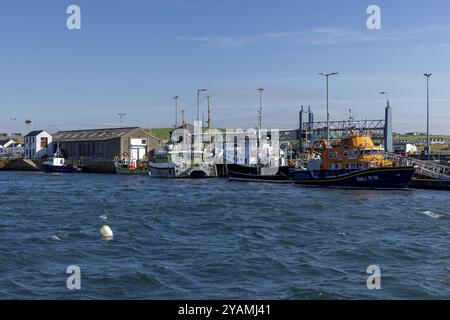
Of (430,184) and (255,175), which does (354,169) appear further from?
(255,175)

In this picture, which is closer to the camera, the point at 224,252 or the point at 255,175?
the point at 224,252

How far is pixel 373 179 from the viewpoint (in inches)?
2327

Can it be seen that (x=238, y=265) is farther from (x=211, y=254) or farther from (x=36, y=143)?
(x=36, y=143)

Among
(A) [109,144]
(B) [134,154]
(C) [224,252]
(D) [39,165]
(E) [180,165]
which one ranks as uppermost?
(A) [109,144]

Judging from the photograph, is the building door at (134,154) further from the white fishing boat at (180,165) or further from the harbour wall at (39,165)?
the white fishing boat at (180,165)

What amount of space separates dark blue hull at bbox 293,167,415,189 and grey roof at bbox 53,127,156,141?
6976cm

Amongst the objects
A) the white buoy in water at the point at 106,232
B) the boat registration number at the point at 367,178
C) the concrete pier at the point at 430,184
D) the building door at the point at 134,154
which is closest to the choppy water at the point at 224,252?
the white buoy in water at the point at 106,232

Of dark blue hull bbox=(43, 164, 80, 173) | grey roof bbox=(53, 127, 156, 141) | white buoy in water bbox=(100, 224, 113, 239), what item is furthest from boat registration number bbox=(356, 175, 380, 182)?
dark blue hull bbox=(43, 164, 80, 173)

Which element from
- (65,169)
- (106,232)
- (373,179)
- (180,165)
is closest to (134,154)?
(65,169)

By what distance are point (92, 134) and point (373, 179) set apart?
305 feet

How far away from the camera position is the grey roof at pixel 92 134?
413 feet

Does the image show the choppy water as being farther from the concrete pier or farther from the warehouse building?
the warehouse building

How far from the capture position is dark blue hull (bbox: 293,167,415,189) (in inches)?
2280

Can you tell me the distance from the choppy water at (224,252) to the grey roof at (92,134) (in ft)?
289
